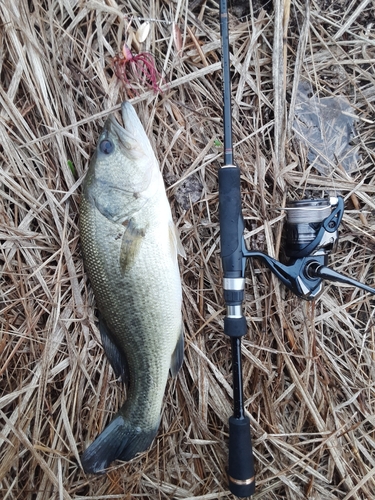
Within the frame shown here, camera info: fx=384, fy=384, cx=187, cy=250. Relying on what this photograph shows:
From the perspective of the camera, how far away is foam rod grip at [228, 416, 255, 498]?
1996 mm

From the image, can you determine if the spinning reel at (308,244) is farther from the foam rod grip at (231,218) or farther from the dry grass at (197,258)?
the dry grass at (197,258)

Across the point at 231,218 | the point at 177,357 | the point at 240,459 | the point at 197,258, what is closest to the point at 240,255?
the point at 231,218

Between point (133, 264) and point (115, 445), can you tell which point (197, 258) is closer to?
point (133, 264)

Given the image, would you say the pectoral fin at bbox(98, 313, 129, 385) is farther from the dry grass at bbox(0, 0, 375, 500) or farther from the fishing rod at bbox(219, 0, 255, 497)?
the fishing rod at bbox(219, 0, 255, 497)

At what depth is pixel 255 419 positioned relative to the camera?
224cm

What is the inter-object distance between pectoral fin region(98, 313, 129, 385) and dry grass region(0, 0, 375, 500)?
5.6 inches

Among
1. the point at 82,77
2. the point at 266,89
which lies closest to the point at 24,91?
the point at 82,77

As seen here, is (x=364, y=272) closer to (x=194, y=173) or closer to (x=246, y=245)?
(x=246, y=245)

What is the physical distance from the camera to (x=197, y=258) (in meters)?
2.27

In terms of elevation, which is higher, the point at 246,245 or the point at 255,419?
the point at 246,245

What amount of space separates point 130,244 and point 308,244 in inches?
36.8

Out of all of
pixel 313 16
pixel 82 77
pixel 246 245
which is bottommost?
pixel 246 245

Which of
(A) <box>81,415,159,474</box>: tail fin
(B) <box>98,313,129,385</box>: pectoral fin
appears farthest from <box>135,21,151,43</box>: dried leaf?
(A) <box>81,415,159,474</box>: tail fin

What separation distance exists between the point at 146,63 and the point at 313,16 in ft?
3.34
